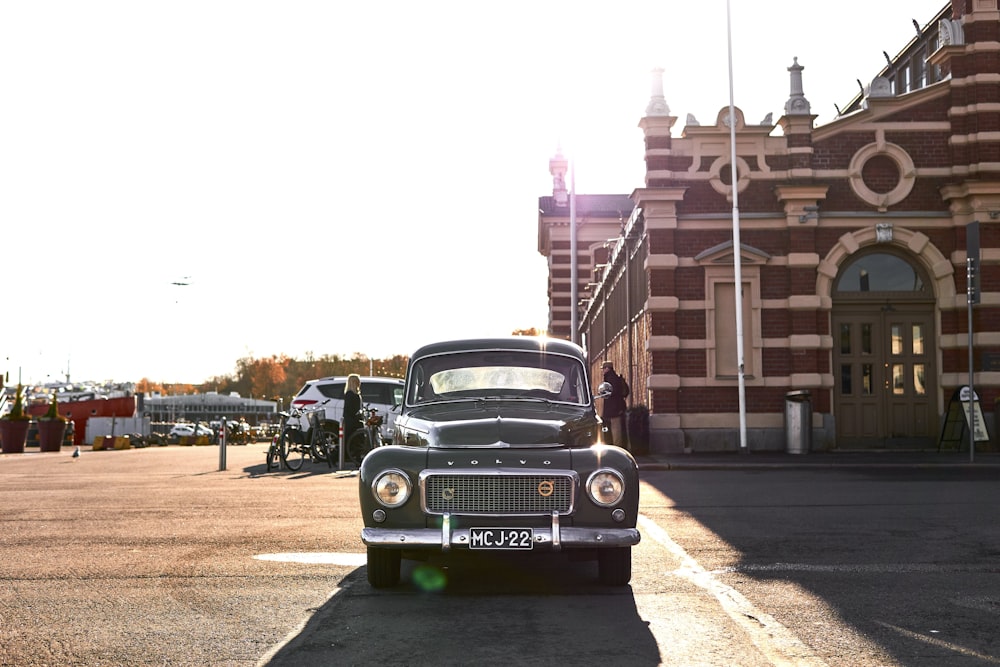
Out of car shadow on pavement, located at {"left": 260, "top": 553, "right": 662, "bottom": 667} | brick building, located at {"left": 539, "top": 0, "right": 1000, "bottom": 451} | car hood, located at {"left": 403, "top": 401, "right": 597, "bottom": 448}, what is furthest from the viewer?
brick building, located at {"left": 539, "top": 0, "right": 1000, "bottom": 451}

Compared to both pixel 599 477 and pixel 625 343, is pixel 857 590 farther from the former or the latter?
pixel 625 343

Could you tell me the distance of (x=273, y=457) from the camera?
22.7m

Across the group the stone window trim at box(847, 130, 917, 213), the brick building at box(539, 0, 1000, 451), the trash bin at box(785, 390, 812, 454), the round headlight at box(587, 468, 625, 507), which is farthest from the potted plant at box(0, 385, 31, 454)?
the round headlight at box(587, 468, 625, 507)

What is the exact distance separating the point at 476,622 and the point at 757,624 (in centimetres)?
154

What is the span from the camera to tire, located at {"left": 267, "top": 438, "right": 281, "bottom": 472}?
2245 cm

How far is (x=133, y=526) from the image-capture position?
11.3 metres

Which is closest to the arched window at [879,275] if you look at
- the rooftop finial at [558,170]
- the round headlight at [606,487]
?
the round headlight at [606,487]

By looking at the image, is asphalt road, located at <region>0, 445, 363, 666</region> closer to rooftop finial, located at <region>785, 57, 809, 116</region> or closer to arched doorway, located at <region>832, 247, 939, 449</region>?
arched doorway, located at <region>832, 247, 939, 449</region>

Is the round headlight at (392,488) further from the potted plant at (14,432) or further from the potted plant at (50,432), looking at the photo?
the potted plant at (50,432)

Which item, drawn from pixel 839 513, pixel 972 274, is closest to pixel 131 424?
pixel 972 274

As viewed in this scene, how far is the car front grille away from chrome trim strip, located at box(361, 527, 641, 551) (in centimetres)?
17

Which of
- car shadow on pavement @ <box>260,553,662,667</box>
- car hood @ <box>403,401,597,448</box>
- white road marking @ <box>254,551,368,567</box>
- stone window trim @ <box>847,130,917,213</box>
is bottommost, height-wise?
car shadow on pavement @ <box>260,553,662,667</box>

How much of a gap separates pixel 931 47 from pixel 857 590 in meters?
35.3

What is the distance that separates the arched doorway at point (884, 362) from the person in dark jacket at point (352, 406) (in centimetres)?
1061
